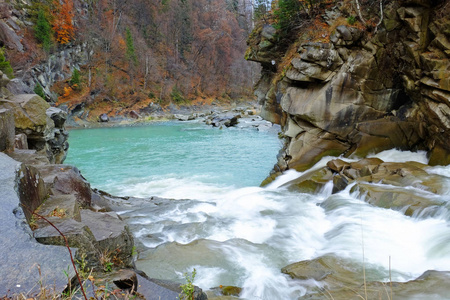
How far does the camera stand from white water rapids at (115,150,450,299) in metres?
4.88

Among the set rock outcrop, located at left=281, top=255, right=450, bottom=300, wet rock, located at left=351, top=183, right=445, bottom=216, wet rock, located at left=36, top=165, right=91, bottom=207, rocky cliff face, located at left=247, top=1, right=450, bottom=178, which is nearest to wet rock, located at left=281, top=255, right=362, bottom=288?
rock outcrop, located at left=281, top=255, right=450, bottom=300

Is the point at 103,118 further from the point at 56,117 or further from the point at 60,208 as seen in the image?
the point at 60,208

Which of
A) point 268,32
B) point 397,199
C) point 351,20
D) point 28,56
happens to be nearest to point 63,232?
point 397,199

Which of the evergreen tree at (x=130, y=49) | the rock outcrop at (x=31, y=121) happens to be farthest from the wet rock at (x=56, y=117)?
the evergreen tree at (x=130, y=49)

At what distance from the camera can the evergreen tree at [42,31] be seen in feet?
114

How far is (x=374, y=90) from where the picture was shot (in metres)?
10.4

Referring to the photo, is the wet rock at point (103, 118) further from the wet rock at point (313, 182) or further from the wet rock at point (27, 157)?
the wet rock at point (27, 157)

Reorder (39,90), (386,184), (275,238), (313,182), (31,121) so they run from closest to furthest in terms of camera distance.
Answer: (275,238) → (31,121) → (386,184) → (313,182) → (39,90)

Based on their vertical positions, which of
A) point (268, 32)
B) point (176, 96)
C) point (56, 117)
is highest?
point (268, 32)

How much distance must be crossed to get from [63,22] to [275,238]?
43.8 metres

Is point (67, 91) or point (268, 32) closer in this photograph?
point (268, 32)

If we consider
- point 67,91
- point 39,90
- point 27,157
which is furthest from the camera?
point 67,91

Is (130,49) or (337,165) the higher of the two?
(130,49)

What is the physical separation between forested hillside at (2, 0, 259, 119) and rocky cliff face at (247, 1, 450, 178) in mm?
19616
